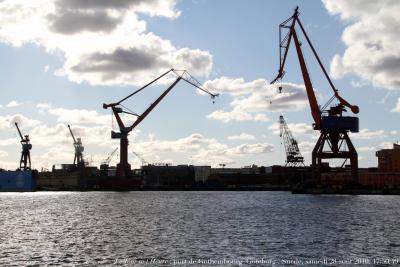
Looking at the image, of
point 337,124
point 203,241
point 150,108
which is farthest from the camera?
point 150,108

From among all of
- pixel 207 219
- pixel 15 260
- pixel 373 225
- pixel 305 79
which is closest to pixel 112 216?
pixel 207 219

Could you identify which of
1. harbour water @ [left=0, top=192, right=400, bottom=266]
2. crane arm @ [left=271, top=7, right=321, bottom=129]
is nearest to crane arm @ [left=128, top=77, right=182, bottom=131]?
crane arm @ [left=271, top=7, right=321, bottom=129]

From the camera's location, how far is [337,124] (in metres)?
138

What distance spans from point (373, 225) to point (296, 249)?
2135 centimetres

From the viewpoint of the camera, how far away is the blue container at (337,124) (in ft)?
451

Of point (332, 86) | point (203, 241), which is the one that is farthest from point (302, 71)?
point (203, 241)

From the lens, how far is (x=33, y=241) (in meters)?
48.1

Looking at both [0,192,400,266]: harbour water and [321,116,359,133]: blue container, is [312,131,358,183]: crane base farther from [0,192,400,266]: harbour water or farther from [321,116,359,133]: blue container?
[0,192,400,266]: harbour water

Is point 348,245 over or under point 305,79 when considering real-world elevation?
under

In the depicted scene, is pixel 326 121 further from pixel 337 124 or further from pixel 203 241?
pixel 203 241

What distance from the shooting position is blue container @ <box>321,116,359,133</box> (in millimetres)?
137363

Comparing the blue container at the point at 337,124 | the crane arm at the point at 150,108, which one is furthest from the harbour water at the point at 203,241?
the crane arm at the point at 150,108

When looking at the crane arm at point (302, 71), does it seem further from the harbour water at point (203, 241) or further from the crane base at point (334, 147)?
the harbour water at point (203, 241)

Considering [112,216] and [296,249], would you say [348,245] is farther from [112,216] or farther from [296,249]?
[112,216]
